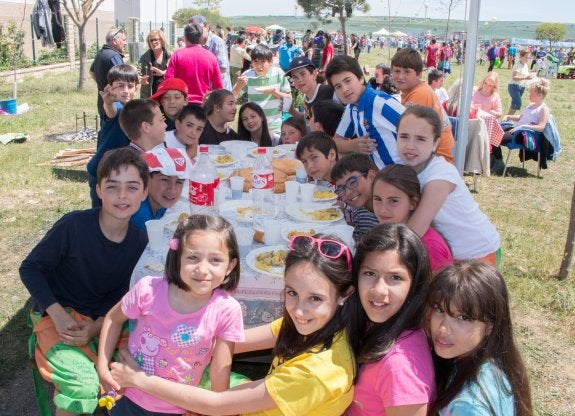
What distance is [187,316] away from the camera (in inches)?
80.4

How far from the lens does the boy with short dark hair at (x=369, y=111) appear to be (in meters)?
3.67

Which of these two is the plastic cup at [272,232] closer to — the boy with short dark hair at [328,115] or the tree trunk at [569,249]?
the boy with short dark hair at [328,115]

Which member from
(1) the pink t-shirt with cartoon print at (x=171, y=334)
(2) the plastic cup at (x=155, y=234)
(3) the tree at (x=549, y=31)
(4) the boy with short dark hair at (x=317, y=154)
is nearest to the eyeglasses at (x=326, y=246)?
(1) the pink t-shirt with cartoon print at (x=171, y=334)

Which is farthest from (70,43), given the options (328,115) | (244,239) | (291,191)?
(244,239)

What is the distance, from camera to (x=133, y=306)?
206 cm

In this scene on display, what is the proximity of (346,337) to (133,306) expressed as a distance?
0.86 meters

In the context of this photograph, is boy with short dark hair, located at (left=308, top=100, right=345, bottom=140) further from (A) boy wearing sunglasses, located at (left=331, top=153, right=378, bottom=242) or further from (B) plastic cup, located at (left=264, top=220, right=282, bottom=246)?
(B) plastic cup, located at (left=264, top=220, right=282, bottom=246)

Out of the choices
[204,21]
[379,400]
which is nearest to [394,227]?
[379,400]

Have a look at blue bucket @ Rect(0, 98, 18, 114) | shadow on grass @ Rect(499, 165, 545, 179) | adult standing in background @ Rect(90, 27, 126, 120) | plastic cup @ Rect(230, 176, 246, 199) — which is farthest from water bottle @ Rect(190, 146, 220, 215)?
blue bucket @ Rect(0, 98, 18, 114)

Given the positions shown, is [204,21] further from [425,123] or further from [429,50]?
[429,50]

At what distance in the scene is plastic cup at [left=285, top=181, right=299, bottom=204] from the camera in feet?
10.7

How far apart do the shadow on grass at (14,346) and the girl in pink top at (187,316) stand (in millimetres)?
1347

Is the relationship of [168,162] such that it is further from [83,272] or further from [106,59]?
[106,59]

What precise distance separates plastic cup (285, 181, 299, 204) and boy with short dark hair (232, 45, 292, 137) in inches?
123
